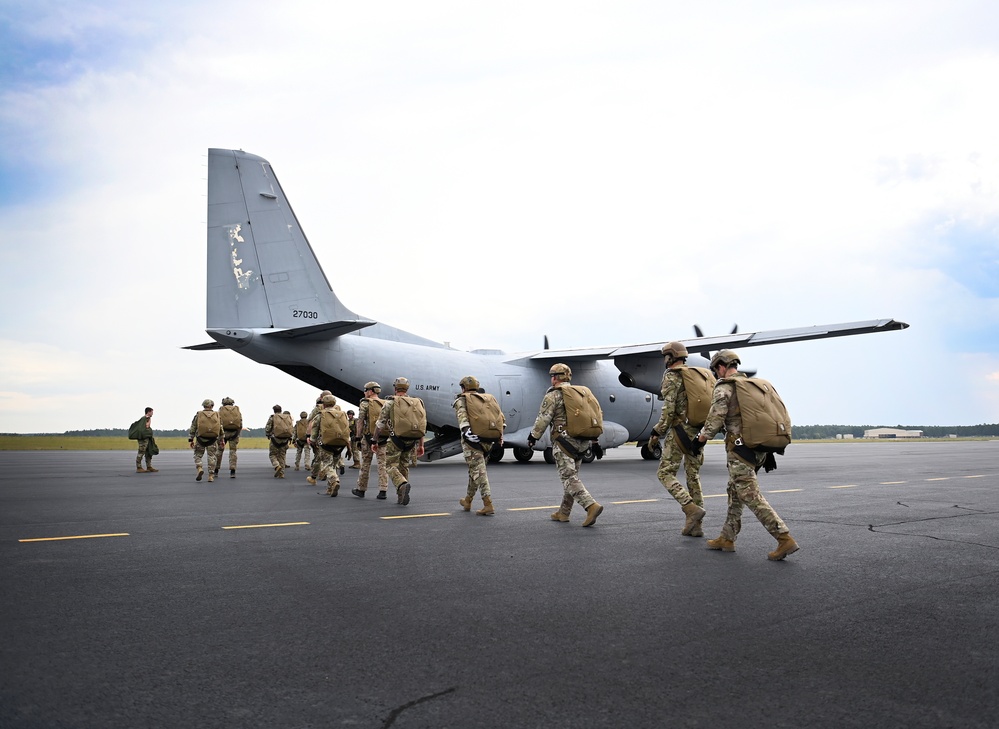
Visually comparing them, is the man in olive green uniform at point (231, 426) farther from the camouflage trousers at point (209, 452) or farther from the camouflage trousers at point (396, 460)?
the camouflage trousers at point (396, 460)

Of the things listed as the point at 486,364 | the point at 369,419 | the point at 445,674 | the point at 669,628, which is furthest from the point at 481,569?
the point at 486,364

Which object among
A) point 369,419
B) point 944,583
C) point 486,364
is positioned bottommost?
point 944,583

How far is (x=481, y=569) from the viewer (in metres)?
6.72

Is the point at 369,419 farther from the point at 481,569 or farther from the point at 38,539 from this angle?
the point at 481,569

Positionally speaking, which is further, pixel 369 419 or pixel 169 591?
pixel 369 419

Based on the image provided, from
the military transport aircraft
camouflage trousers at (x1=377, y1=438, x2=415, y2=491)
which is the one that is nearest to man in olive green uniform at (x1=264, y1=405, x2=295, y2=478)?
the military transport aircraft

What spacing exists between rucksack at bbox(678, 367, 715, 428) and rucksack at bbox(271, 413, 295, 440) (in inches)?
546

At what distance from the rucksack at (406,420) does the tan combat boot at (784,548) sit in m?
6.42

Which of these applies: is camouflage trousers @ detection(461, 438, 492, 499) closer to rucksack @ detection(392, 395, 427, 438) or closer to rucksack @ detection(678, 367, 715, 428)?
rucksack @ detection(392, 395, 427, 438)

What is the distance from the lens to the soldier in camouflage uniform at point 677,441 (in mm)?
8742

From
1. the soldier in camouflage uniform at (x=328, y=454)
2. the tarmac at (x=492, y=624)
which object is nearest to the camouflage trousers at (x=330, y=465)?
the soldier in camouflage uniform at (x=328, y=454)

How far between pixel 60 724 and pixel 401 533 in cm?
574

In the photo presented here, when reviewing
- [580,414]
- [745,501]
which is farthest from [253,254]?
[745,501]

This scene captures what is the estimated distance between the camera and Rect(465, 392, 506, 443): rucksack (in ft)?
37.2
